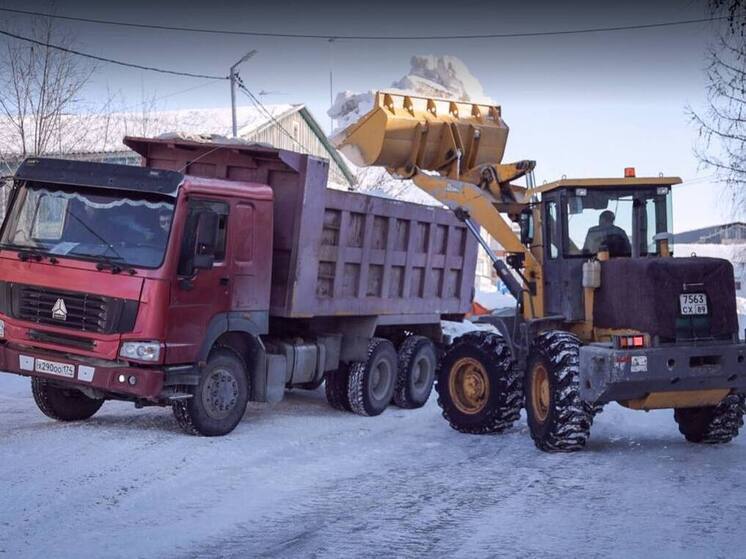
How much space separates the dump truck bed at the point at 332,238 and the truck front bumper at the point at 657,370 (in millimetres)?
3354

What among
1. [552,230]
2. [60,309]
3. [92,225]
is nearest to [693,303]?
[552,230]

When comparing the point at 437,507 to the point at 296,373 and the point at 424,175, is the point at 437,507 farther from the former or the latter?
the point at 424,175

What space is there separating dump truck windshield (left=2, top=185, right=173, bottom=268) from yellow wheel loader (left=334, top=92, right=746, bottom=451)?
11.2 feet

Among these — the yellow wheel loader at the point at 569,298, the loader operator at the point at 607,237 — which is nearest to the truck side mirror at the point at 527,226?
the yellow wheel loader at the point at 569,298

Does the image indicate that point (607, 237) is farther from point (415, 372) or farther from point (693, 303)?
point (415, 372)

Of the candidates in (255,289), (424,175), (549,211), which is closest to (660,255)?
(549,211)

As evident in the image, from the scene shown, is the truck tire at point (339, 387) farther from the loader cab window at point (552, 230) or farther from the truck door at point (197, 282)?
the loader cab window at point (552, 230)

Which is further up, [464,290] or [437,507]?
[464,290]

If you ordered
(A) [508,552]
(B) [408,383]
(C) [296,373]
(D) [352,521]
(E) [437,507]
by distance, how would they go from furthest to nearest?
(B) [408,383] → (C) [296,373] → (E) [437,507] → (D) [352,521] → (A) [508,552]

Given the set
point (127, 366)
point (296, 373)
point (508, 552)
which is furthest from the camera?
point (296, 373)

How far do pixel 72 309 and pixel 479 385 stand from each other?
4515 millimetres

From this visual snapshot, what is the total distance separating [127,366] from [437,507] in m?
3.51

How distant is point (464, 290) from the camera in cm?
1527

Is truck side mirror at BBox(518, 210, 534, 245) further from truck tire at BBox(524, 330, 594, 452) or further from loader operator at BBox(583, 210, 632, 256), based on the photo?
truck tire at BBox(524, 330, 594, 452)
